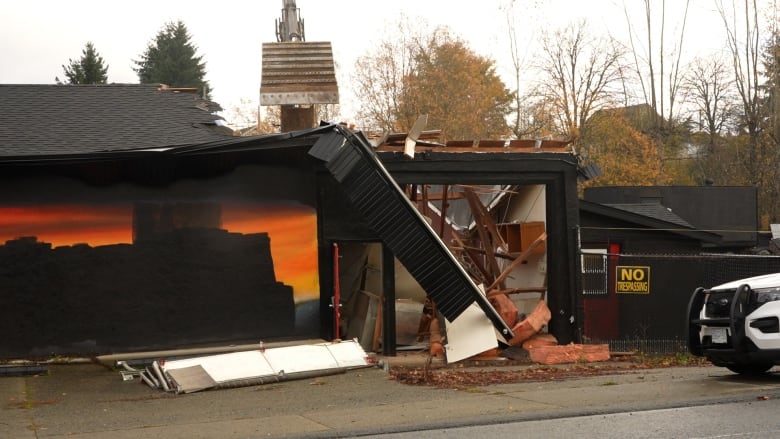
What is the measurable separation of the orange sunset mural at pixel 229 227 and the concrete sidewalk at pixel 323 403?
Result: 2455 millimetres

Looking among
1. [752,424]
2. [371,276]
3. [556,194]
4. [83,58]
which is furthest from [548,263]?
[83,58]

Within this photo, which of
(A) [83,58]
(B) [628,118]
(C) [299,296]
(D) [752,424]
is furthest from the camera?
(A) [83,58]

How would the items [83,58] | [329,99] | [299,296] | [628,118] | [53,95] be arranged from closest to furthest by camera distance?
1. [299,296]
2. [53,95]
3. [329,99]
4. [628,118]
5. [83,58]

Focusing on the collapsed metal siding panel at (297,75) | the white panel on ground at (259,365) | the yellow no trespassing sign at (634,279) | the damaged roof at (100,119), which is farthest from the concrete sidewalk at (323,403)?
the collapsed metal siding panel at (297,75)

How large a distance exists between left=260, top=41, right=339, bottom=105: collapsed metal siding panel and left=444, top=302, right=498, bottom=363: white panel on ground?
21.4ft

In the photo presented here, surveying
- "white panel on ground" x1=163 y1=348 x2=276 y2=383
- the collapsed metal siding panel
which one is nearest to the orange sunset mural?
"white panel on ground" x1=163 y1=348 x2=276 y2=383

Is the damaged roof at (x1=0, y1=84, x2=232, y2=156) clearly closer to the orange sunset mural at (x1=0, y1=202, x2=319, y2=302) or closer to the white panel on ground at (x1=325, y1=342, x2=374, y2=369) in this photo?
the orange sunset mural at (x1=0, y1=202, x2=319, y2=302)

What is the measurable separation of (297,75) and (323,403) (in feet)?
34.7

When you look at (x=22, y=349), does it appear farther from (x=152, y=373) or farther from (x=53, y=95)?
(x=53, y=95)

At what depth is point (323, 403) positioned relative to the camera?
40.1ft

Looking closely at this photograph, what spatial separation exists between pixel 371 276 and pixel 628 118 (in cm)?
3708

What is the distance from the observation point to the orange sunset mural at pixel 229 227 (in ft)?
52.2

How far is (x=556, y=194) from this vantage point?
18.3m

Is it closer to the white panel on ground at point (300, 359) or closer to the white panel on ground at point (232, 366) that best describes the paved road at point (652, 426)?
the white panel on ground at point (232, 366)
